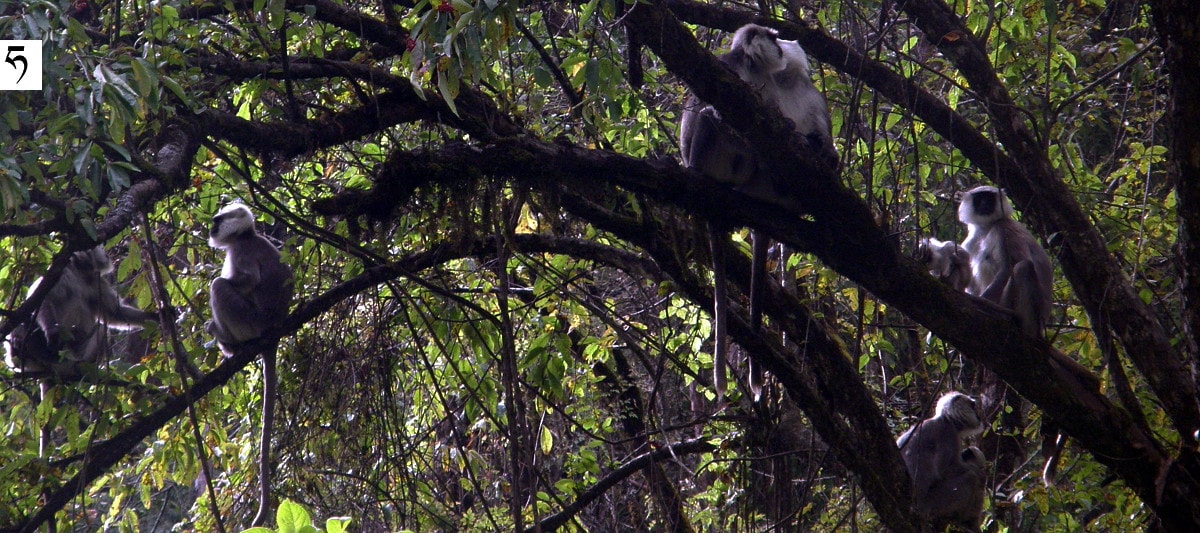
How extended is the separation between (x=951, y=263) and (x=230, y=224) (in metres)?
4.01

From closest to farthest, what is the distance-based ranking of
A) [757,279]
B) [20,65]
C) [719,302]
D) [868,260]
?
1. [20,65]
2. [868,260]
3. [719,302]
4. [757,279]

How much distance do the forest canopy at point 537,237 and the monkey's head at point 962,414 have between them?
0.39m

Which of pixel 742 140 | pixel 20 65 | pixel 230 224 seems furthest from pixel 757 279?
pixel 230 224

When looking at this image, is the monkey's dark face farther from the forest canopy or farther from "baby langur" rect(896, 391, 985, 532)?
"baby langur" rect(896, 391, 985, 532)

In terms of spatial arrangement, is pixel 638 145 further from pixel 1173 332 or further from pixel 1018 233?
pixel 1173 332

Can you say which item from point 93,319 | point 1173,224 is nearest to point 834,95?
point 1173,224

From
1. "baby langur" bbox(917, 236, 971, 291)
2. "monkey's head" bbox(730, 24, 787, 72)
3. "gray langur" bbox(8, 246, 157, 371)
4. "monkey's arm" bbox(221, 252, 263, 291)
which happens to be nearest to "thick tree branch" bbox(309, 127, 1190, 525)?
"monkey's head" bbox(730, 24, 787, 72)

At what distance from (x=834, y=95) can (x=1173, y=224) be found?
1608 millimetres

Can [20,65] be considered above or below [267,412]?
above

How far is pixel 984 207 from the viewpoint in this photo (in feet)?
18.4

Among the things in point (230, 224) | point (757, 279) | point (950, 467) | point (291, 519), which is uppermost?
point (230, 224)

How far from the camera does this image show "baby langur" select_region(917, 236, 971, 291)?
5.61 metres

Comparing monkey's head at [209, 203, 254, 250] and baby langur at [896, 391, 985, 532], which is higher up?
monkey's head at [209, 203, 254, 250]

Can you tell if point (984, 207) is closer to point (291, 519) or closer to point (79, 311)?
point (291, 519)
